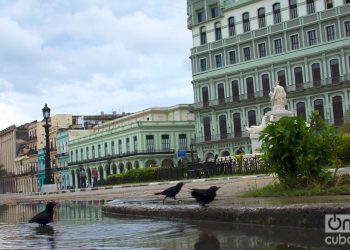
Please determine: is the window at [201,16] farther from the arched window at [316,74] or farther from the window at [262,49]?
the arched window at [316,74]

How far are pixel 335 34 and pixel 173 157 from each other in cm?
3025

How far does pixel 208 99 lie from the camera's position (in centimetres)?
6606

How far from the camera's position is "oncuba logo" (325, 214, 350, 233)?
244 inches

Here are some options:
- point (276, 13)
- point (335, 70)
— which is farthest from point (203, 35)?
point (335, 70)

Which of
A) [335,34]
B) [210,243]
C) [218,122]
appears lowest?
[210,243]

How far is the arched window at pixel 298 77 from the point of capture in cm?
5801

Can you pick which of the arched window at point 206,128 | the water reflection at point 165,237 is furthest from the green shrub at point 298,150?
the arched window at point 206,128

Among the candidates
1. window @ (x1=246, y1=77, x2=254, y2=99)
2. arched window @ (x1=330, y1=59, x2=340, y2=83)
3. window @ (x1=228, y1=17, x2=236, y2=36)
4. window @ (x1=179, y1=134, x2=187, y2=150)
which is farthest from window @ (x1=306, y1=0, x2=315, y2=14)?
window @ (x1=179, y1=134, x2=187, y2=150)

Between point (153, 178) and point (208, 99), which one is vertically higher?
point (208, 99)

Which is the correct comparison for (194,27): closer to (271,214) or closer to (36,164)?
(36,164)

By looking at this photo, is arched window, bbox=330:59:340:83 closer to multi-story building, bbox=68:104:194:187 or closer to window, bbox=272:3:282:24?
window, bbox=272:3:282:24

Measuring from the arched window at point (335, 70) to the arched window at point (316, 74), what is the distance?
4.56ft

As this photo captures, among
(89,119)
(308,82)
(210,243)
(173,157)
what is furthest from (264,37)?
(210,243)

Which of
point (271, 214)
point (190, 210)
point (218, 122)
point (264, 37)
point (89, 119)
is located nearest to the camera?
point (271, 214)
